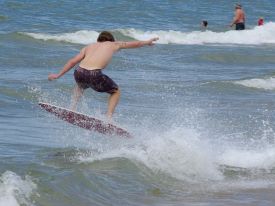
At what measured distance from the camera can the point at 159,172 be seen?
9.60 metres

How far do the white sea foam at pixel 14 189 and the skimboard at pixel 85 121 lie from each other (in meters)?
1.68

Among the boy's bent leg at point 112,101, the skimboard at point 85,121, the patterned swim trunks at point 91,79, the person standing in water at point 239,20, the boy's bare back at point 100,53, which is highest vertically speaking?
the boy's bare back at point 100,53

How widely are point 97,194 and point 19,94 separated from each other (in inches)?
266

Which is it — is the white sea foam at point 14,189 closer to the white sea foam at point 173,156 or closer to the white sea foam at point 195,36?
the white sea foam at point 173,156

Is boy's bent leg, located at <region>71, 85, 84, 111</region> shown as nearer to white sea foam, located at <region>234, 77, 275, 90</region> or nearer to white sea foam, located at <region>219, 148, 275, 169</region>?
white sea foam, located at <region>219, 148, 275, 169</region>

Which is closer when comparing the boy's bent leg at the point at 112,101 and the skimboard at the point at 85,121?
the skimboard at the point at 85,121

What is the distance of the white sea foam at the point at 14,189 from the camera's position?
761 centimetres

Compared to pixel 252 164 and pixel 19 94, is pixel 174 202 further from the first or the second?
pixel 19 94

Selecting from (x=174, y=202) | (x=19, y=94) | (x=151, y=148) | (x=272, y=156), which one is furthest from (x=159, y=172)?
(x=19, y=94)

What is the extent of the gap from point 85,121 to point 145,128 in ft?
6.52

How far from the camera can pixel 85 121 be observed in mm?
10250

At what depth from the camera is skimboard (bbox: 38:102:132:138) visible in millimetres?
10153

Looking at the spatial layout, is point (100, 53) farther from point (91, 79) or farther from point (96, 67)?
point (91, 79)

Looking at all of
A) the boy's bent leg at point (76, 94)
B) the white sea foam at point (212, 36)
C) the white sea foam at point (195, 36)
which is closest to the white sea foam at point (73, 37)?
the white sea foam at point (195, 36)
